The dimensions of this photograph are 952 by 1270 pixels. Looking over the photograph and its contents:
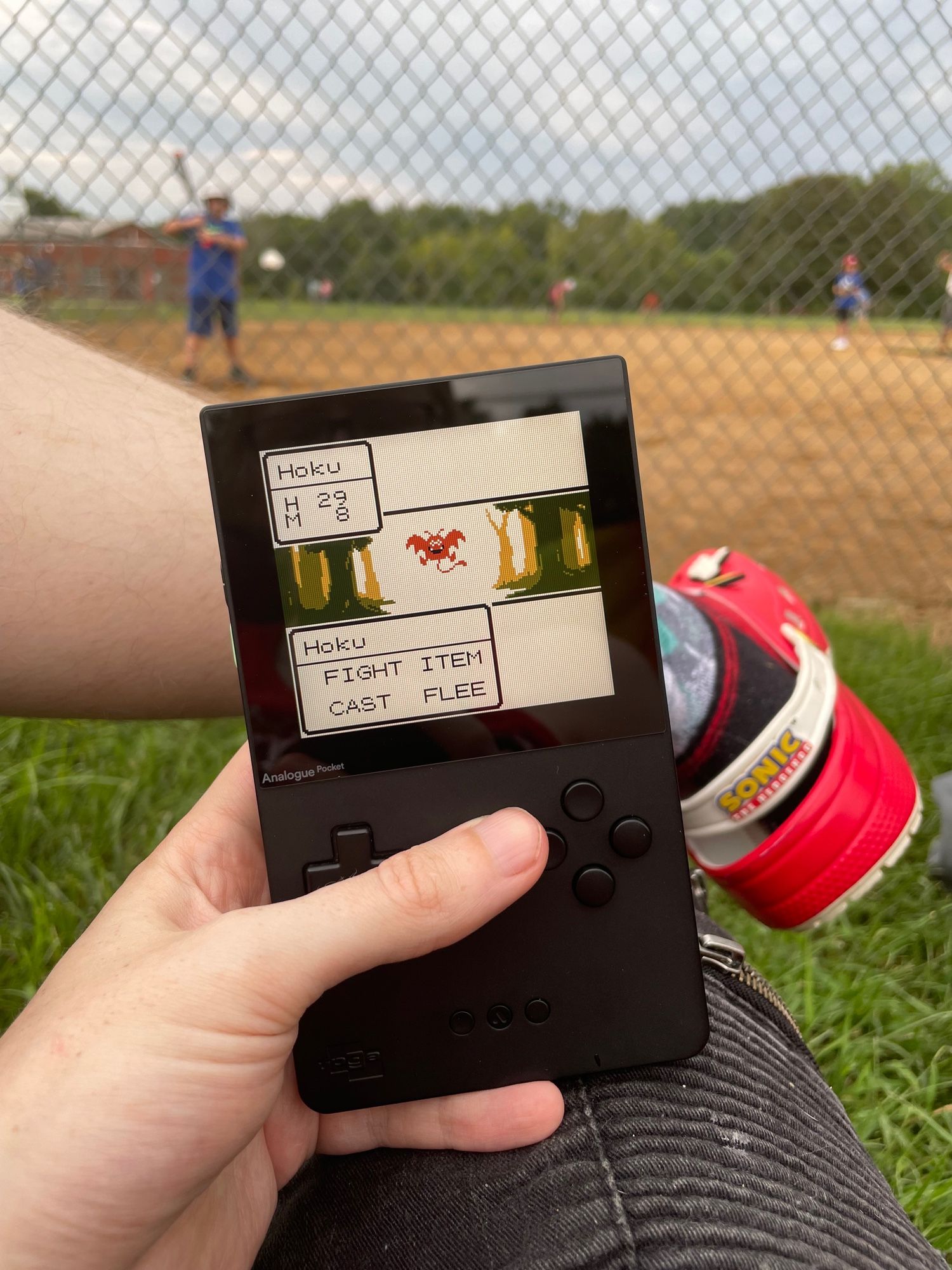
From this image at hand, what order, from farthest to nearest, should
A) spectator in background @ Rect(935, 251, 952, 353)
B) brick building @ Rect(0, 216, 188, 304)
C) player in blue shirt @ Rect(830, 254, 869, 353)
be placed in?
player in blue shirt @ Rect(830, 254, 869, 353)
spectator in background @ Rect(935, 251, 952, 353)
brick building @ Rect(0, 216, 188, 304)

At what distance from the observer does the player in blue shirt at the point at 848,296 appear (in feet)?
8.43

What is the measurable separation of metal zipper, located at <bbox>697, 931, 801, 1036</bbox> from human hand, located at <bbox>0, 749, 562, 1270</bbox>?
173 mm

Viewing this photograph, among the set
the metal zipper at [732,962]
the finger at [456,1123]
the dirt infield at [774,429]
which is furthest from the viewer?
the dirt infield at [774,429]

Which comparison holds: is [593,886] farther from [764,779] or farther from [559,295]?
[559,295]

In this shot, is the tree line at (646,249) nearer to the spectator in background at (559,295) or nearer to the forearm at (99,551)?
the spectator in background at (559,295)

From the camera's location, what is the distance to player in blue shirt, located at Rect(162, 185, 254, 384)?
282 cm

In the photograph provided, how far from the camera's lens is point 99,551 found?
3.08 ft

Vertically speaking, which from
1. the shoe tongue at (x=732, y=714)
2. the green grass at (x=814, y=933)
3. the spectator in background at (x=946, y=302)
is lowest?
the green grass at (x=814, y=933)

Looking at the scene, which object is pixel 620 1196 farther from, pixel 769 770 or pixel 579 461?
pixel 769 770

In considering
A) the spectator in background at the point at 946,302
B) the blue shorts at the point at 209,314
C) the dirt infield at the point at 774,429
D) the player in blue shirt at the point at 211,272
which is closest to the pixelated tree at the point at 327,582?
the dirt infield at the point at 774,429

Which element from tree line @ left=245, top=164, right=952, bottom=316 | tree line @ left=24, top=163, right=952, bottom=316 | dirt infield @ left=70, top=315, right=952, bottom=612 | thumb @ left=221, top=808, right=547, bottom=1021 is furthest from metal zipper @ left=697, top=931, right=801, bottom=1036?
tree line @ left=245, top=164, right=952, bottom=316

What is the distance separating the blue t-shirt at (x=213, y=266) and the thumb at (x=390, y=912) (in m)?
2.72

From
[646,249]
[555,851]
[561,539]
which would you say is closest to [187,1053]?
[555,851]

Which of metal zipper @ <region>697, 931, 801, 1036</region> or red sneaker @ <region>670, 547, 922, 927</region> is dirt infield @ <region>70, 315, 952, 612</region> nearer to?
red sneaker @ <region>670, 547, 922, 927</region>
